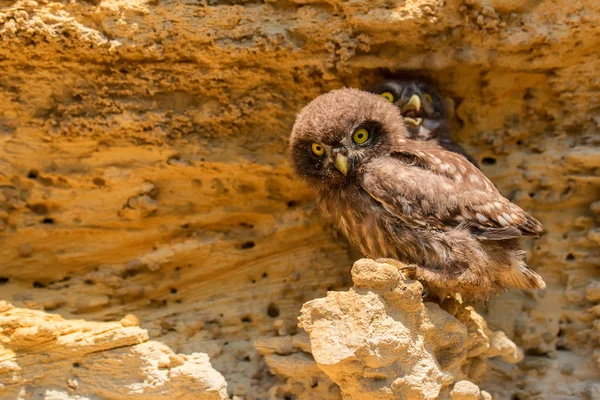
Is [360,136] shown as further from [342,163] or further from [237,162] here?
[237,162]

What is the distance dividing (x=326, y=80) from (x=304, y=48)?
302mm

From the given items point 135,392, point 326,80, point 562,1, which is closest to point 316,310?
point 135,392

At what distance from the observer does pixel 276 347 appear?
165 inches

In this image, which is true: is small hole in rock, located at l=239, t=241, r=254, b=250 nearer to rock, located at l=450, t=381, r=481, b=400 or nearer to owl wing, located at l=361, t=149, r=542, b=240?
owl wing, located at l=361, t=149, r=542, b=240

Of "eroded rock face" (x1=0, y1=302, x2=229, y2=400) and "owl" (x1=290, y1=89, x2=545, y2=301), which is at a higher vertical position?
"owl" (x1=290, y1=89, x2=545, y2=301)

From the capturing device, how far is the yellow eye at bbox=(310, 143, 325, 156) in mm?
4056

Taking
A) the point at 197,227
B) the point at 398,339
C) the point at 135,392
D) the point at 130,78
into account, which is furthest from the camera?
the point at 197,227

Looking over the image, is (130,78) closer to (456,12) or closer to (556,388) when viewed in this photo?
(456,12)

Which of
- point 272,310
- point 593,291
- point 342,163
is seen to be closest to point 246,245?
point 272,310

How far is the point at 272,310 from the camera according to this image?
468cm

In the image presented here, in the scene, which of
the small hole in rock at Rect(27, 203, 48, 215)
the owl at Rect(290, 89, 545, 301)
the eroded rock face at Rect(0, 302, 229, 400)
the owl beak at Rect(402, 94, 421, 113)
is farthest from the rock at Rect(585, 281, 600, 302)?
the small hole in rock at Rect(27, 203, 48, 215)

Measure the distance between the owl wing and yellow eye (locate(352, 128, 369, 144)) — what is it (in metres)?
0.15

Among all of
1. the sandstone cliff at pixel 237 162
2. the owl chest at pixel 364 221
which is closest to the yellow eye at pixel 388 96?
the sandstone cliff at pixel 237 162

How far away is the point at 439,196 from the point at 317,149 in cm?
75
